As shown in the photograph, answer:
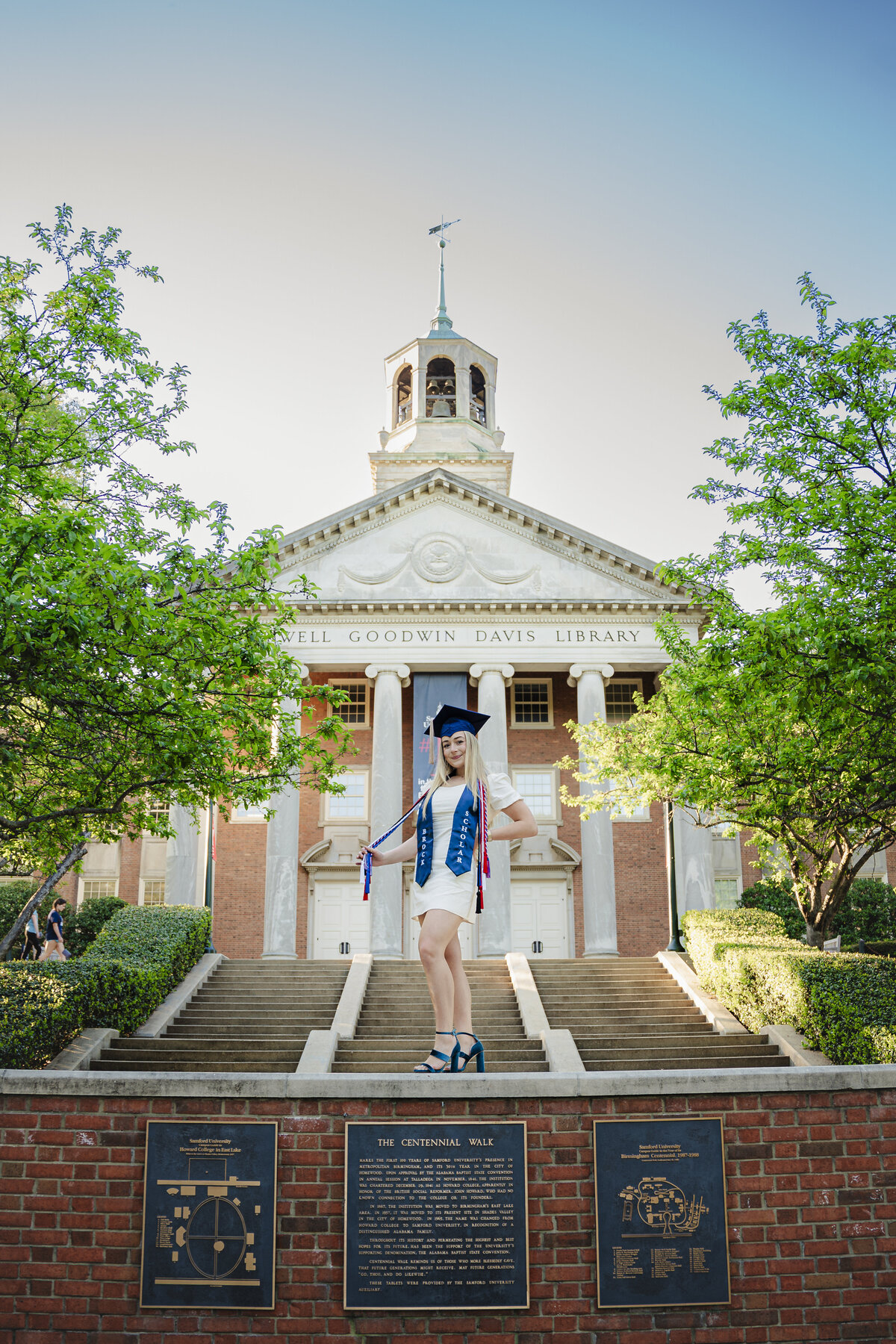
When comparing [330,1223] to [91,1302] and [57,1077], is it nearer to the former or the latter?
[91,1302]

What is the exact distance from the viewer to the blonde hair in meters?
7.39

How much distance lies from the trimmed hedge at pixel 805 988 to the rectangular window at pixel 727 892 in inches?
483

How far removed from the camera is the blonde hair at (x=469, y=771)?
739 centimetres

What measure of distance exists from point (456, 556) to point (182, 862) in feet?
33.6

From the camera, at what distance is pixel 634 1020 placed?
16922 millimetres

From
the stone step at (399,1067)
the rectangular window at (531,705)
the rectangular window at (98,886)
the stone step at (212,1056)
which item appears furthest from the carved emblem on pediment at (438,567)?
the stone step at (399,1067)

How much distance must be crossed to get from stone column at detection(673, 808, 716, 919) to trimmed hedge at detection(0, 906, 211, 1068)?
11295 millimetres

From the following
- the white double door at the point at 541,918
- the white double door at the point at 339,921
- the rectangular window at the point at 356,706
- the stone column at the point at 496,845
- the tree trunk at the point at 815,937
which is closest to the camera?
the tree trunk at the point at 815,937

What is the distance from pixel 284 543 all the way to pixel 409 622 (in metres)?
3.85

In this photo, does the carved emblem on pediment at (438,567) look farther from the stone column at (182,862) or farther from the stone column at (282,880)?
the stone column at (182,862)

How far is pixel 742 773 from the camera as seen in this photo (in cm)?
1439

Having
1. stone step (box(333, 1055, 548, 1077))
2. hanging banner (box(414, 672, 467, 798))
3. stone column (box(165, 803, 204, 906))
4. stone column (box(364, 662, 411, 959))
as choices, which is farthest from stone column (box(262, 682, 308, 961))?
stone step (box(333, 1055, 548, 1077))

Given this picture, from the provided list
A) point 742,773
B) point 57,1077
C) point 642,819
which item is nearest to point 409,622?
point 642,819

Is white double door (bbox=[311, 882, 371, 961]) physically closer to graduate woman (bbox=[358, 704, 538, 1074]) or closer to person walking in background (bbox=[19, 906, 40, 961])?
person walking in background (bbox=[19, 906, 40, 961])
